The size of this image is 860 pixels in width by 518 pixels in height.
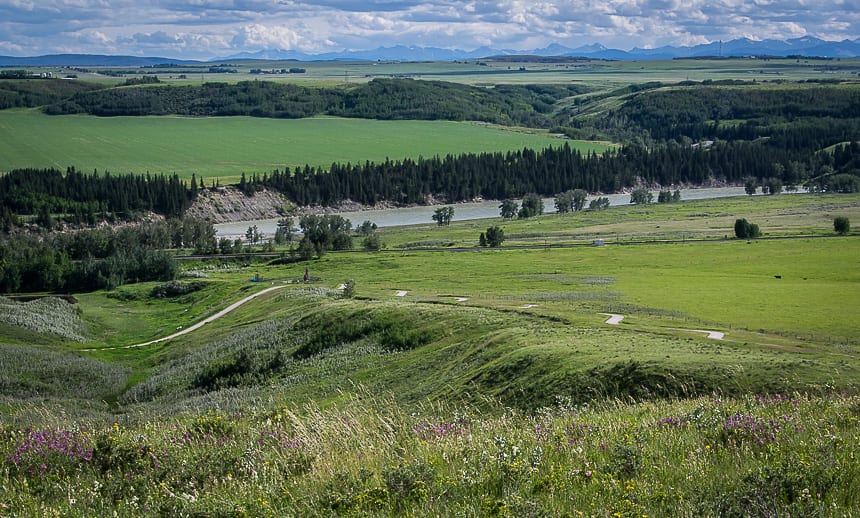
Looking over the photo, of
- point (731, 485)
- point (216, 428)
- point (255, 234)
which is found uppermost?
point (731, 485)

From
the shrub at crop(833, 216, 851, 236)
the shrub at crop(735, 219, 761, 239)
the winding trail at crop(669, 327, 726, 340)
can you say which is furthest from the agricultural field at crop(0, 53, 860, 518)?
the shrub at crop(833, 216, 851, 236)

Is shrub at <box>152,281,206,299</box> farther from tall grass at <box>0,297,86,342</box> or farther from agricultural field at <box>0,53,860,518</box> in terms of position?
tall grass at <box>0,297,86,342</box>

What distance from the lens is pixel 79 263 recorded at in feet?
370

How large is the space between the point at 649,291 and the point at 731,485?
2480 inches

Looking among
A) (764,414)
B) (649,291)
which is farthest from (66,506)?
(649,291)

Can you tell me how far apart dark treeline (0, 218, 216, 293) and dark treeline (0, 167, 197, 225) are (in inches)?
1449

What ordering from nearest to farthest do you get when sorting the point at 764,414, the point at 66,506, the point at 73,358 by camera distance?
the point at 66,506 → the point at 764,414 → the point at 73,358

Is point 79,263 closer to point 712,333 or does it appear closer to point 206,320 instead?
point 206,320

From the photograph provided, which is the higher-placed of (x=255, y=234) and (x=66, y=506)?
(x=66, y=506)

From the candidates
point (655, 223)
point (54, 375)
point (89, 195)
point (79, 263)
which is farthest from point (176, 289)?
point (89, 195)

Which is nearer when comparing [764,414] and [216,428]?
[764,414]

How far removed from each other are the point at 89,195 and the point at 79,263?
2655 inches

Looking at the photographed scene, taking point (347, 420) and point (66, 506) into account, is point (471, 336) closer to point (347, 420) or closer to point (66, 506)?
point (347, 420)

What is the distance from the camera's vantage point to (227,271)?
113 m
